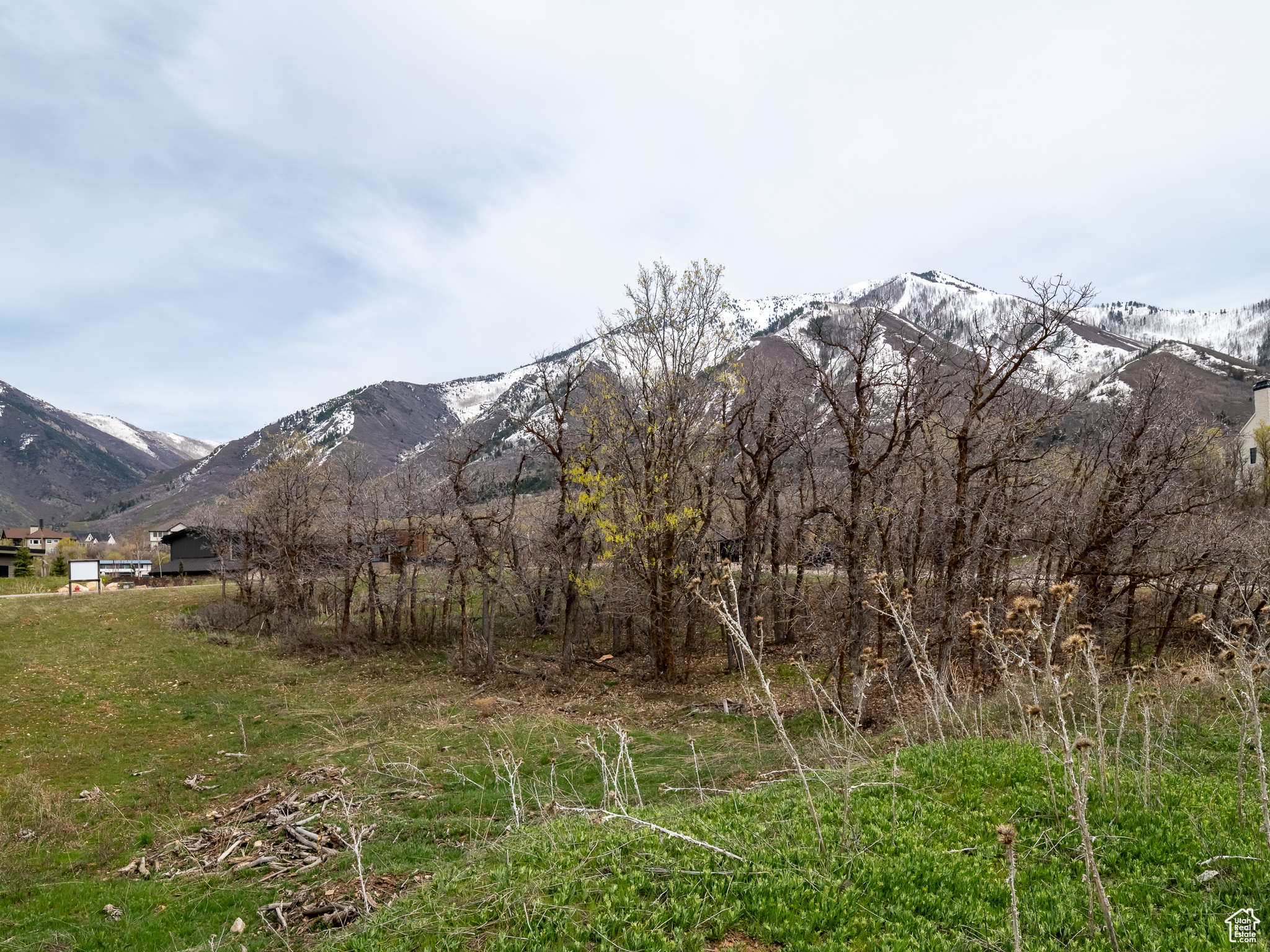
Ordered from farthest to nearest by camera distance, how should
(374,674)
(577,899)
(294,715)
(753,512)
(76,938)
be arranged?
(374,674), (753,512), (294,715), (76,938), (577,899)

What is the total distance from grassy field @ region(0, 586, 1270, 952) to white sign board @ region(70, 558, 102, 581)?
65.9ft

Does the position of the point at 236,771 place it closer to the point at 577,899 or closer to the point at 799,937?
the point at 577,899

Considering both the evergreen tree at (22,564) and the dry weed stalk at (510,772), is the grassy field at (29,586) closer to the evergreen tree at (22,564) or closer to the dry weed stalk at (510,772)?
the evergreen tree at (22,564)

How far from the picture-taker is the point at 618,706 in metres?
18.5

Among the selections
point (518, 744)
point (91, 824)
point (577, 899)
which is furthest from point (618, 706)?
point (577, 899)

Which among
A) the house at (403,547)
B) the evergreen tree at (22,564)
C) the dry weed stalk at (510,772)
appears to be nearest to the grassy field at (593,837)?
the dry weed stalk at (510,772)

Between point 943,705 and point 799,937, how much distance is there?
33.1ft

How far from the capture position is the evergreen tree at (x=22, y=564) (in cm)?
5291

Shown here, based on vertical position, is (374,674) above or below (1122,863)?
below

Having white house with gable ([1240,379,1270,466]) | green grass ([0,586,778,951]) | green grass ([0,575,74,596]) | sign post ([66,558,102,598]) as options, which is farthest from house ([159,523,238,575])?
white house with gable ([1240,379,1270,466])

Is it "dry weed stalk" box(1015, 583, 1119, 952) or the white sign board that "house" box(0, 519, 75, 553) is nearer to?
the white sign board

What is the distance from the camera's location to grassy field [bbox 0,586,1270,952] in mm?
4270

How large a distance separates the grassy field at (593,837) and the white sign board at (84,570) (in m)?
20.1

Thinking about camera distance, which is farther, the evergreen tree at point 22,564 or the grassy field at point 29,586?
the evergreen tree at point 22,564
